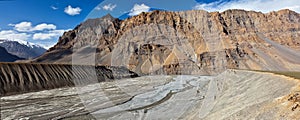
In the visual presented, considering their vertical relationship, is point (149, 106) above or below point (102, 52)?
below

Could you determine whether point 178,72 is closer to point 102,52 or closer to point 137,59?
point 137,59

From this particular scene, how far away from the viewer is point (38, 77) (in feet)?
195

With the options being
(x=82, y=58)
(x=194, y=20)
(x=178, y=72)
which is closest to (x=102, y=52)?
(x=82, y=58)

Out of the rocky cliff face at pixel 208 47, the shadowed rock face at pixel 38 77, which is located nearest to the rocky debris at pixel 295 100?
the shadowed rock face at pixel 38 77

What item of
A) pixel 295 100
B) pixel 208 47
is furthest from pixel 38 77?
pixel 208 47

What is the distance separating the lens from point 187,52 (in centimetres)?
13412

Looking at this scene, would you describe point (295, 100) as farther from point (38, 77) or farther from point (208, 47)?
point (208, 47)

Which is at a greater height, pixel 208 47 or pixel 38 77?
pixel 208 47

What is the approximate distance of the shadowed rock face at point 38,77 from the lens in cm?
5147

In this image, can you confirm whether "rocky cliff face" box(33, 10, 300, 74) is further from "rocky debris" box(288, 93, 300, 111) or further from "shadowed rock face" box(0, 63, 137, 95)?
"rocky debris" box(288, 93, 300, 111)

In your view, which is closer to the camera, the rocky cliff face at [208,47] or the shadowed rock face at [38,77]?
the shadowed rock face at [38,77]

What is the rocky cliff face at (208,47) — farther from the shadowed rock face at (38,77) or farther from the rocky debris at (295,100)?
the rocky debris at (295,100)

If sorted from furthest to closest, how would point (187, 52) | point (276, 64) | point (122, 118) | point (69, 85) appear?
1. point (187, 52)
2. point (276, 64)
3. point (69, 85)
4. point (122, 118)

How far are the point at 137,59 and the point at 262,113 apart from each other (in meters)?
138
